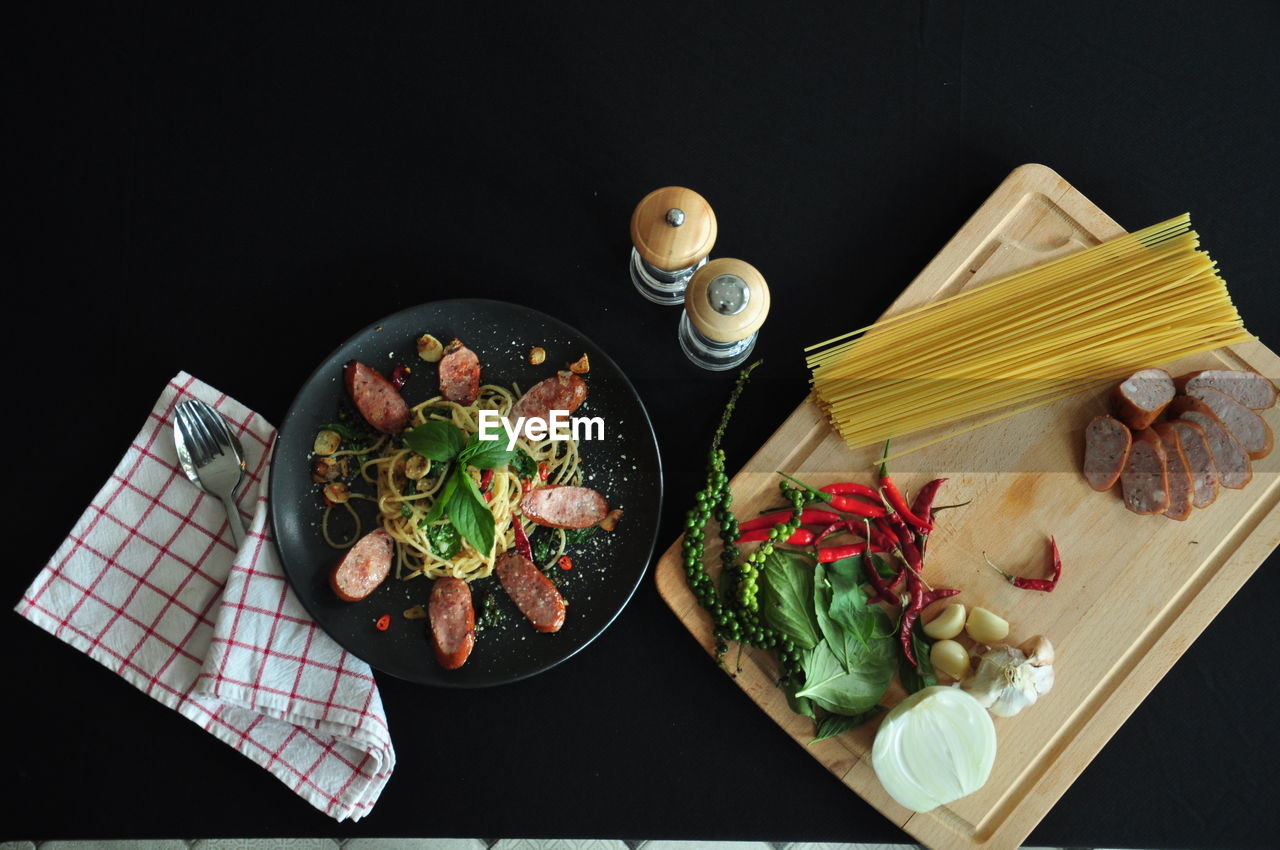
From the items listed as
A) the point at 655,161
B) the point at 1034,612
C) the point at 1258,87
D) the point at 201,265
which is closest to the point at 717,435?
the point at 655,161

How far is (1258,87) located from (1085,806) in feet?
6.31

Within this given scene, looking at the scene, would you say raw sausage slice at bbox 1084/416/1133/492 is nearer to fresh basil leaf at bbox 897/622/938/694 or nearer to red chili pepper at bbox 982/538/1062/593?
red chili pepper at bbox 982/538/1062/593

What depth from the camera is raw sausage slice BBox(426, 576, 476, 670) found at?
206 centimetres

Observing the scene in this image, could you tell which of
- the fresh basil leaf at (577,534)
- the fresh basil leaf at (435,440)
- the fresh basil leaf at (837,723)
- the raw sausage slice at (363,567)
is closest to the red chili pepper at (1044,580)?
the fresh basil leaf at (837,723)

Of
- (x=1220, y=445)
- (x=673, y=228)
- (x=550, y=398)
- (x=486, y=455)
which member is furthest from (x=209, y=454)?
(x=1220, y=445)

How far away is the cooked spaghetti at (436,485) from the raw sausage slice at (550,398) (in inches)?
1.5

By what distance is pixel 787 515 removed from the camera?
215 cm

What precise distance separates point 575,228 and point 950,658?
140cm

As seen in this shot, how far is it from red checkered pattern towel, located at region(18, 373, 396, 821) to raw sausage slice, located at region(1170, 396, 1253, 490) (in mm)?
2076

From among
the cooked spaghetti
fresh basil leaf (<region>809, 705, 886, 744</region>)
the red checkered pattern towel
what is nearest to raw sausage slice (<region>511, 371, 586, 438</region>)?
the cooked spaghetti

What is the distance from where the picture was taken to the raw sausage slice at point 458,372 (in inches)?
84.6

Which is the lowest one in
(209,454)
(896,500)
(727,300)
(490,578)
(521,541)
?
(209,454)

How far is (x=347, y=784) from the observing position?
2125 mm

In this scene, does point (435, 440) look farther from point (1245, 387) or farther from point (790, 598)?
point (1245, 387)
